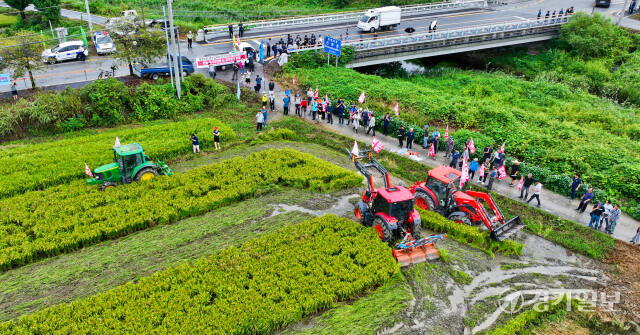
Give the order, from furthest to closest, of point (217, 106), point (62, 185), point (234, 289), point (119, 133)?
1. point (217, 106)
2. point (119, 133)
3. point (62, 185)
4. point (234, 289)

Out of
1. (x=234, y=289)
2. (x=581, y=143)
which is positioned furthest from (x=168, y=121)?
(x=581, y=143)

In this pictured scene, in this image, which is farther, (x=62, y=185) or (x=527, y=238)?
(x=62, y=185)

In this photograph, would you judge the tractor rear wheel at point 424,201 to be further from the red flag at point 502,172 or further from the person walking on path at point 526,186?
the person walking on path at point 526,186

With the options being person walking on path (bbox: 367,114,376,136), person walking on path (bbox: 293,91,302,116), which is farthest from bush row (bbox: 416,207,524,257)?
person walking on path (bbox: 293,91,302,116)

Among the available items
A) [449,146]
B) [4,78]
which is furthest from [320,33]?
[4,78]

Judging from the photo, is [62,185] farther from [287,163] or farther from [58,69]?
[58,69]

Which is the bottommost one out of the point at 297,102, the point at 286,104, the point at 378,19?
the point at 286,104

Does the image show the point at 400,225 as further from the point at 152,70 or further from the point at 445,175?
the point at 152,70

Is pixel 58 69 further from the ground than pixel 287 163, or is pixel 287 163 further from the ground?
pixel 58 69
